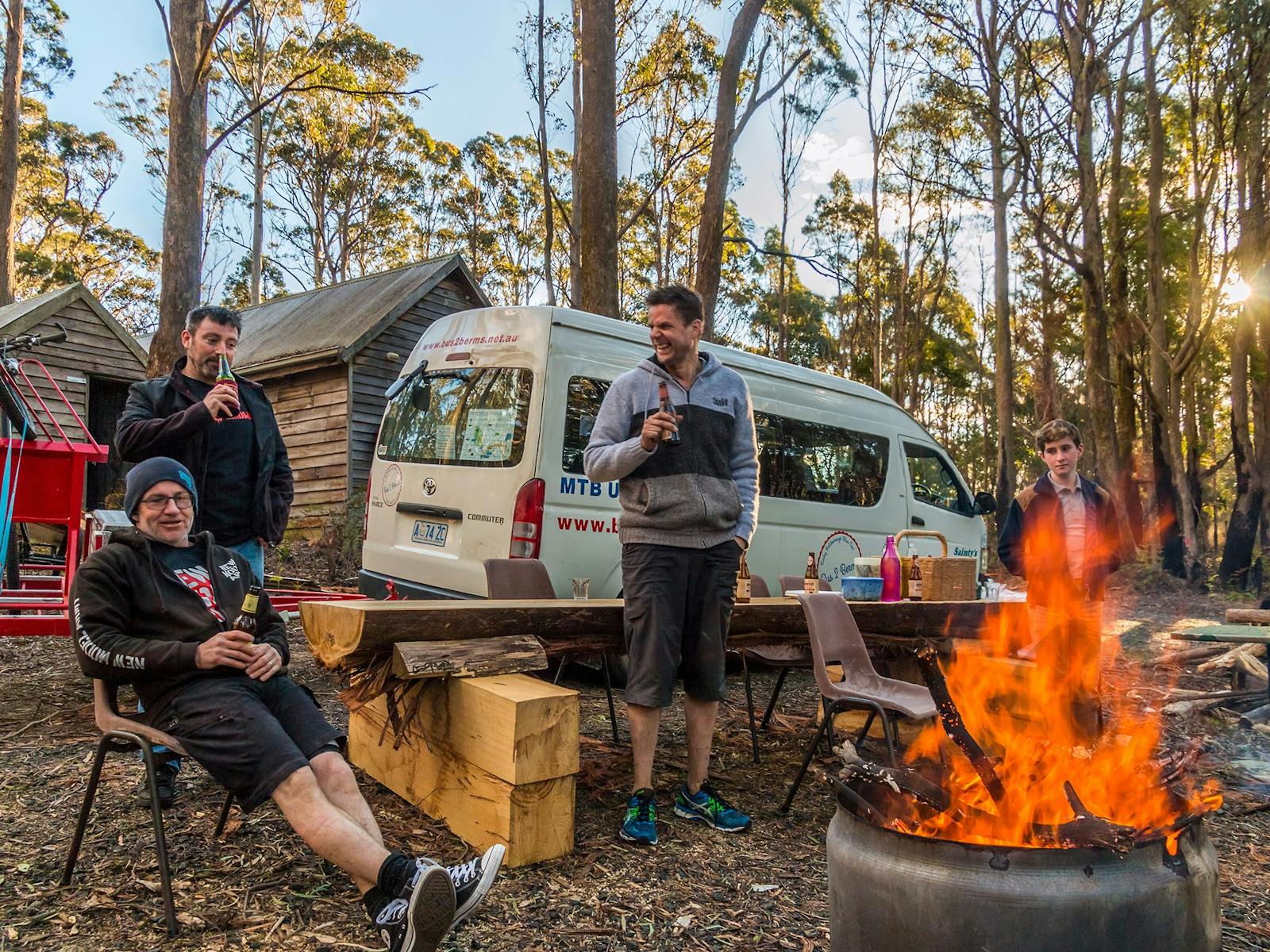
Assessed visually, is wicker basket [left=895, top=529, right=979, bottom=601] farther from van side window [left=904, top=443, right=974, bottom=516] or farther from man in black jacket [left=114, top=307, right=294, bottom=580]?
van side window [left=904, top=443, right=974, bottom=516]

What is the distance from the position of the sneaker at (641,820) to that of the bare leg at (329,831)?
3.59 ft

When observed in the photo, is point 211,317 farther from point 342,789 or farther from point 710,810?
point 710,810

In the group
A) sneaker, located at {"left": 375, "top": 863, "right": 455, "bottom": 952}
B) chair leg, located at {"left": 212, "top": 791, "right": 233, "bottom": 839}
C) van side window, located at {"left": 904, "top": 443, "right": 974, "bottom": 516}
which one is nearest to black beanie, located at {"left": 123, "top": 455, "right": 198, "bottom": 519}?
chair leg, located at {"left": 212, "top": 791, "right": 233, "bottom": 839}

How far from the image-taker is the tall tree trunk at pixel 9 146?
16.5 metres

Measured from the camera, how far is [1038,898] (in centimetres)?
177

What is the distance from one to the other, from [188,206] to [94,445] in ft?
17.8

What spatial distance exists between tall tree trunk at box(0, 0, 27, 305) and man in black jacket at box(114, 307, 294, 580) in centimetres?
1695

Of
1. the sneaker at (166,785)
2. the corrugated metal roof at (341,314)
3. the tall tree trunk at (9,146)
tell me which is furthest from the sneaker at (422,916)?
the tall tree trunk at (9,146)

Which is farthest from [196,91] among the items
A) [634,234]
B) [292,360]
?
[634,234]

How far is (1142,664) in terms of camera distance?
763 centimetres

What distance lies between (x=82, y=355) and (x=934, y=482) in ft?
47.4

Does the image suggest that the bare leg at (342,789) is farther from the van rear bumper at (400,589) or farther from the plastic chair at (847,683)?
the van rear bumper at (400,589)

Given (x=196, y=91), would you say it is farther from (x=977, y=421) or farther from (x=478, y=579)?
(x=977, y=421)

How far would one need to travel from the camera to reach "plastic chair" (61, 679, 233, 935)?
2362 mm
